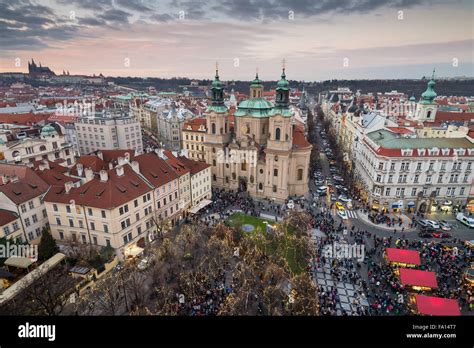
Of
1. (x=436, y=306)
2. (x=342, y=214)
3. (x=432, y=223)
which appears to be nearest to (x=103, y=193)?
(x=436, y=306)

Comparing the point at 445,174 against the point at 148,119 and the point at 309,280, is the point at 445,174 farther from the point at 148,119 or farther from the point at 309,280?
the point at 148,119

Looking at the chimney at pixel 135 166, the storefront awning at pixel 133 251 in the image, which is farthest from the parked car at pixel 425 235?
the chimney at pixel 135 166

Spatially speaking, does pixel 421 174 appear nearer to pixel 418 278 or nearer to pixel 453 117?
pixel 418 278

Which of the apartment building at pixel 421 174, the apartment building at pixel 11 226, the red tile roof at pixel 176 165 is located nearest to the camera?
the apartment building at pixel 11 226

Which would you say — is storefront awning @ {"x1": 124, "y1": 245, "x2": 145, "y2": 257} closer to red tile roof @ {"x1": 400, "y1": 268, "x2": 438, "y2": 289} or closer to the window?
red tile roof @ {"x1": 400, "y1": 268, "x2": 438, "y2": 289}

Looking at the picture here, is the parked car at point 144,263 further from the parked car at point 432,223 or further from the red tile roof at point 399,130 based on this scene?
the red tile roof at point 399,130

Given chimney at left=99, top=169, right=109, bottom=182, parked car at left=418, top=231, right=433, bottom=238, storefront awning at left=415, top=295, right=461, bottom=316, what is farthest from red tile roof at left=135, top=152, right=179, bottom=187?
parked car at left=418, top=231, right=433, bottom=238
